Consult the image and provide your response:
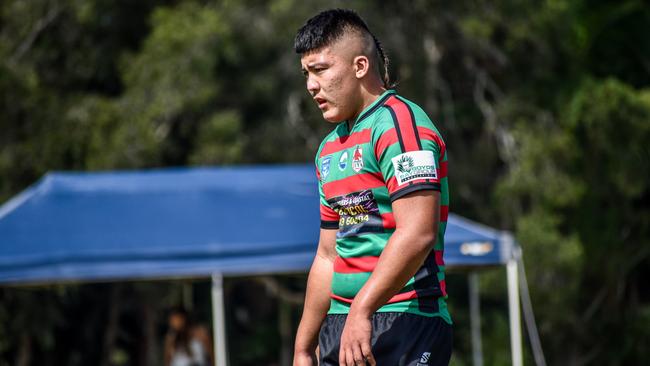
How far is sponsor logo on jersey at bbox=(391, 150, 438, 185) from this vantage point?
219 centimetres

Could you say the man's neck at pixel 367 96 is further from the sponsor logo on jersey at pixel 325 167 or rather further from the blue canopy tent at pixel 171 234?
the blue canopy tent at pixel 171 234

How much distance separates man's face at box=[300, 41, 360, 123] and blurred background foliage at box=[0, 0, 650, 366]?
35.4 feet

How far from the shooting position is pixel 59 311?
13594 millimetres

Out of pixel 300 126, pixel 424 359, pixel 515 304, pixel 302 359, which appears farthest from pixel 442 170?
pixel 300 126

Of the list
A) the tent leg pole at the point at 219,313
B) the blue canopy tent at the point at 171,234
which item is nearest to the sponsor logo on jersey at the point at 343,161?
the blue canopy tent at the point at 171,234

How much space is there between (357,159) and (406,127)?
0.15 meters

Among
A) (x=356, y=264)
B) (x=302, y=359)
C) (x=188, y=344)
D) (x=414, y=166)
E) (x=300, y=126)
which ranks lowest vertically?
(x=188, y=344)

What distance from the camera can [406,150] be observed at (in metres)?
2.21

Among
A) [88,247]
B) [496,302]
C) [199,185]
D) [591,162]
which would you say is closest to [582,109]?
[591,162]

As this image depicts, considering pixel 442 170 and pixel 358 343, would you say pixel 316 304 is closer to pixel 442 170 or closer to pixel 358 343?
pixel 358 343

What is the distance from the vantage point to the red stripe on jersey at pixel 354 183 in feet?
7.54

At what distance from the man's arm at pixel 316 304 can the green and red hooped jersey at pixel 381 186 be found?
8 cm

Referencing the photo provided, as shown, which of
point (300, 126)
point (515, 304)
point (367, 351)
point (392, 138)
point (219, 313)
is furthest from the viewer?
point (300, 126)

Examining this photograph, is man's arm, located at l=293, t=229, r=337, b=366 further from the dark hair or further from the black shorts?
the dark hair
